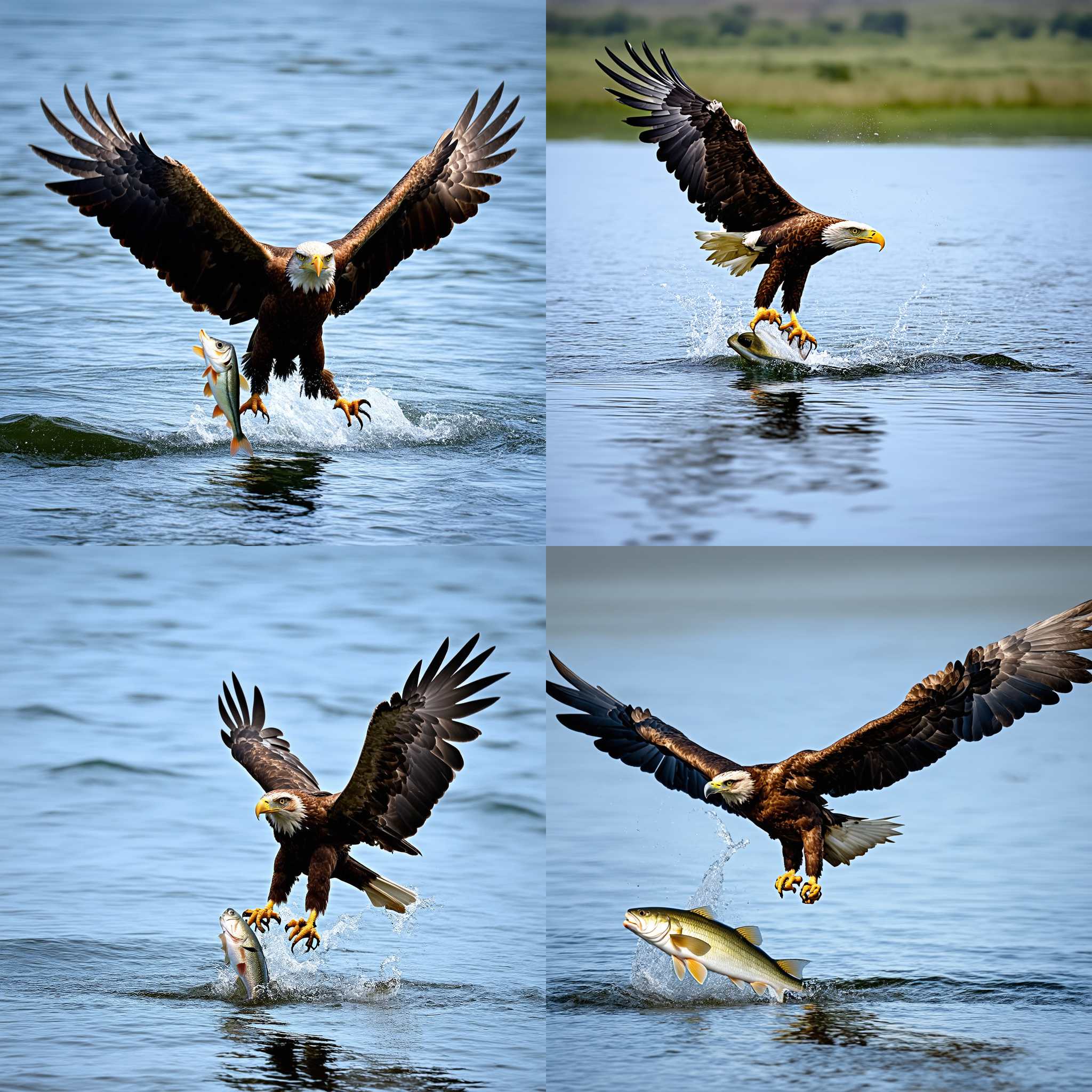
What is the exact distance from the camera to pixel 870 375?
8266 millimetres

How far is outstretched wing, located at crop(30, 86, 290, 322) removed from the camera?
256 inches

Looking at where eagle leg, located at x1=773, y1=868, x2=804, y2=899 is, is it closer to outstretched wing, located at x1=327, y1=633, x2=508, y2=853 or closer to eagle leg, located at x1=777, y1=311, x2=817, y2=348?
outstretched wing, located at x1=327, y1=633, x2=508, y2=853

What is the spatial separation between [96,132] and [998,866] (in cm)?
485

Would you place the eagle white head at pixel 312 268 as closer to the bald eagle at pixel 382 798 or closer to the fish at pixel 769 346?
the bald eagle at pixel 382 798

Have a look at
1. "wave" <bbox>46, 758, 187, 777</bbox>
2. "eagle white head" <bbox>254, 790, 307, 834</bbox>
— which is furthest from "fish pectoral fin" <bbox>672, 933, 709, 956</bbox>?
"wave" <bbox>46, 758, 187, 777</bbox>

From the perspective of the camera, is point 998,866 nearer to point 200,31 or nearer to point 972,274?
point 972,274

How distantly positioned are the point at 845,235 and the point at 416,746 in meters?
3.50

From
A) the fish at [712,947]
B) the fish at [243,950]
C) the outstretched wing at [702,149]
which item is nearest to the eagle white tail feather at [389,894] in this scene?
the fish at [243,950]

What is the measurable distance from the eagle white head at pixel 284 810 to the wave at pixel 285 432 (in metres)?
2.04

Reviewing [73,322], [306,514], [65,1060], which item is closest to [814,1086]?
[65,1060]

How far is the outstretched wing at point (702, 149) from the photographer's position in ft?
25.2

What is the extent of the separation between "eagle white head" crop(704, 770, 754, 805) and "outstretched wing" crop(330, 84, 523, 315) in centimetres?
277

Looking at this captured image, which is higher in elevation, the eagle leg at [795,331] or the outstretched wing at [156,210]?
the outstretched wing at [156,210]

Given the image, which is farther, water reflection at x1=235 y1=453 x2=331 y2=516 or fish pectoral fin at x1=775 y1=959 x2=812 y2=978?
water reflection at x1=235 y1=453 x2=331 y2=516
